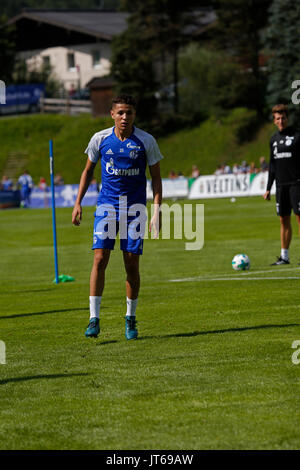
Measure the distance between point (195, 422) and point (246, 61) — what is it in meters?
59.7

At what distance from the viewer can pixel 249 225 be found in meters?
27.5

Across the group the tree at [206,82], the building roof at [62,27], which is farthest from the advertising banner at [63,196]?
the building roof at [62,27]

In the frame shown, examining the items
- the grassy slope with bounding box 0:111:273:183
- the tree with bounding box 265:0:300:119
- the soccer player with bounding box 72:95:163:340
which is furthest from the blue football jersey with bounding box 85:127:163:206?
the grassy slope with bounding box 0:111:273:183

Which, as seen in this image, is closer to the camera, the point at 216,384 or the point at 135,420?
the point at 135,420

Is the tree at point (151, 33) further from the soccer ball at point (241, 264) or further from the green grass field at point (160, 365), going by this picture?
the green grass field at point (160, 365)

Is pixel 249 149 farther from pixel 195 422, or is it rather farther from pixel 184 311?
pixel 195 422

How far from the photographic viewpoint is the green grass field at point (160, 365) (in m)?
5.41

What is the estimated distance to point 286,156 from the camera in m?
14.6

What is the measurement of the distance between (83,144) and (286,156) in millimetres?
54646

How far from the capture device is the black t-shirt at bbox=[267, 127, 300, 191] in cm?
1449

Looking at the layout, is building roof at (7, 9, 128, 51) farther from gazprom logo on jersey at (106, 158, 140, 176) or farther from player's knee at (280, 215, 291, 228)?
gazprom logo on jersey at (106, 158, 140, 176)

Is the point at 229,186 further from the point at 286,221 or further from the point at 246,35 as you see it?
the point at 286,221
